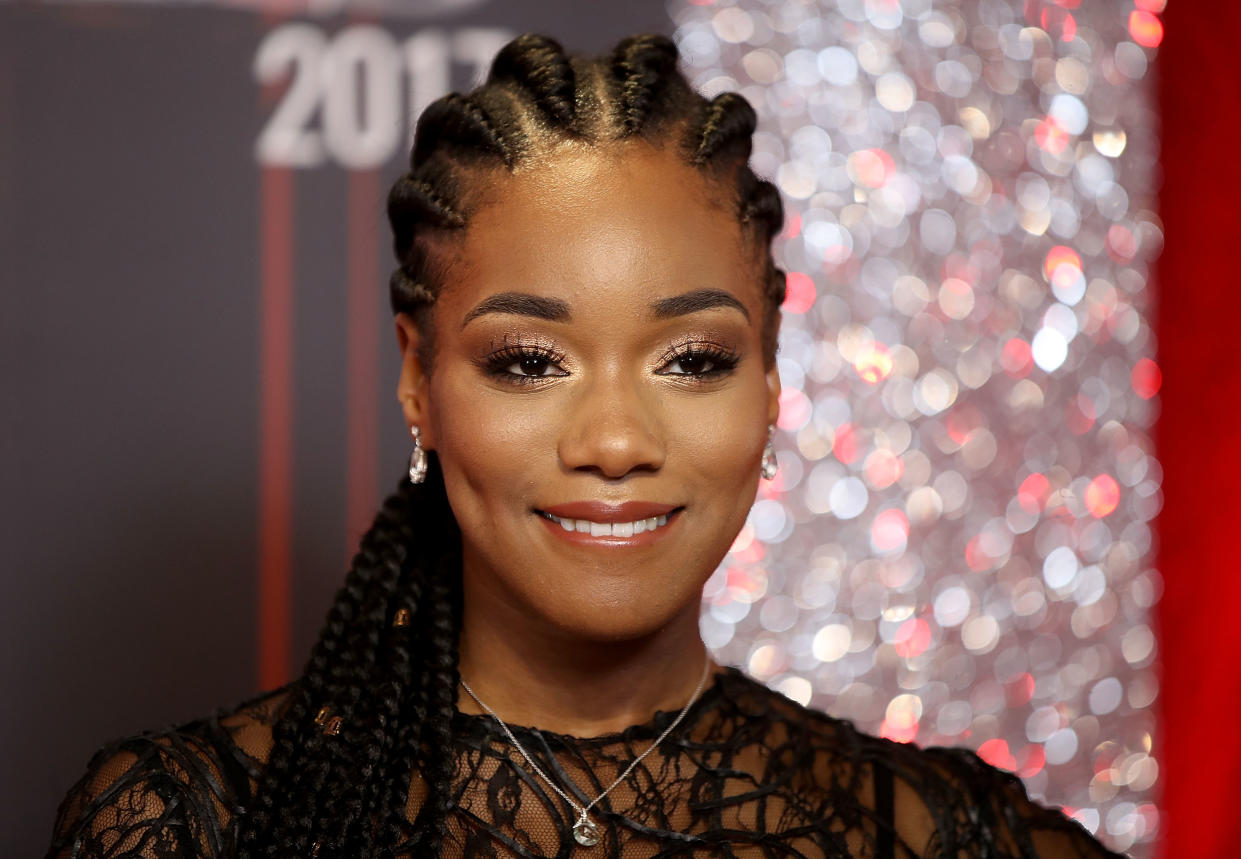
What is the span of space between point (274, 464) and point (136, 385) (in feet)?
0.86

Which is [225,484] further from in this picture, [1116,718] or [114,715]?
[1116,718]

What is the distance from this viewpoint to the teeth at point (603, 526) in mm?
1497

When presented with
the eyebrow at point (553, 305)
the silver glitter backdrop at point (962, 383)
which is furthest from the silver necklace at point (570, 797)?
the silver glitter backdrop at point (962, 383)

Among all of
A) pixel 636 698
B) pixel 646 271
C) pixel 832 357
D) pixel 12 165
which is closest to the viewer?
pixel 646 271

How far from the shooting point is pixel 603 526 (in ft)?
4.91

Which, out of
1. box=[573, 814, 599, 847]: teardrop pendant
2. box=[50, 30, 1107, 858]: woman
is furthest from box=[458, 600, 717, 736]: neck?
box=[573, 814, 599, 847]: teardrop pendant

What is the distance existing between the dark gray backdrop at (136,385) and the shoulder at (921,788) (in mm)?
1033

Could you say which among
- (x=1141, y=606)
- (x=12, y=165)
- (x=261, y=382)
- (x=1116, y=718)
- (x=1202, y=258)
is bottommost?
(x=1116, y=718)

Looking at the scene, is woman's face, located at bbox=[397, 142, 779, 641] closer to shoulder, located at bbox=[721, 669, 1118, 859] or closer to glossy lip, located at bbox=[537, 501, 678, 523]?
glossy lip, located at bbox=[537, 501, 678, 523]

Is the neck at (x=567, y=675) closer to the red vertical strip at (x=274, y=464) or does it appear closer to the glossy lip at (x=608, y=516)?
the glossy lip at (x=608, y=516)

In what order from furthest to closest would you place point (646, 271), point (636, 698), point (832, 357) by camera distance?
1. point (832, 357)
2. point (636, 698)
3. point (646, 271)

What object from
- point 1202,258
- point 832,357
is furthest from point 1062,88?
point 832,357

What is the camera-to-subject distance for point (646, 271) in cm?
150

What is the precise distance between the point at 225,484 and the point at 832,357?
3.72 feet
